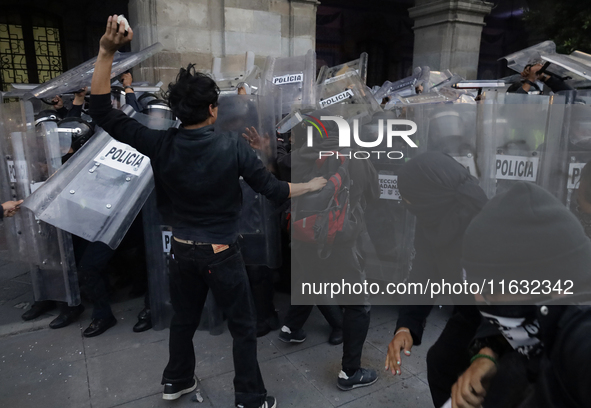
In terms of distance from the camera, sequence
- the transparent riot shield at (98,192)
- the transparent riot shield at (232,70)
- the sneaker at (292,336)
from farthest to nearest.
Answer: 1. the transparent riot shield at (232,70)
2. the sneaker at (292,336)
3. the transparent riot shield at (98,192)

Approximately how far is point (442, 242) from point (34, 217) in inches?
132

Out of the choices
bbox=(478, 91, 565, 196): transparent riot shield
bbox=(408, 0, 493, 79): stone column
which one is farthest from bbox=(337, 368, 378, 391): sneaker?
bbox=(408, 0, 493, 79): stone column

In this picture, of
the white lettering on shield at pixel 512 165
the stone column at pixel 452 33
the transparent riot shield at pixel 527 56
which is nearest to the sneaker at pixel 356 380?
the white lettering on shield at pixel 512 165

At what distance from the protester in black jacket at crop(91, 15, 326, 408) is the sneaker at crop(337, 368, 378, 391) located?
0.55m

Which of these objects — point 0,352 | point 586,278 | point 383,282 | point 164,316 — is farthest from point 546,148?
point 0,352

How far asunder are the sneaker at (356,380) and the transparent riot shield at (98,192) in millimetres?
1917

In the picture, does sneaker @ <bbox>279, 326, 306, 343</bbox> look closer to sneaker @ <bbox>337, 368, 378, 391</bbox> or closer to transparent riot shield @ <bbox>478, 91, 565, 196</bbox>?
sneaker @ <bbox>337, 368, 378, 391</bbox>

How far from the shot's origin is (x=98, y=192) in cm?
330

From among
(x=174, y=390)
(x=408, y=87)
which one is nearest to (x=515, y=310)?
(x=174, y=390)

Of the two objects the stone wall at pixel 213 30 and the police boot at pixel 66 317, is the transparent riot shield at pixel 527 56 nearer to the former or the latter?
the stone wall at pixel 213 30

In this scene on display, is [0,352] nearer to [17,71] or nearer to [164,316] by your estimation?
[164,316]

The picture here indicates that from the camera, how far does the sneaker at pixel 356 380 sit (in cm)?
294

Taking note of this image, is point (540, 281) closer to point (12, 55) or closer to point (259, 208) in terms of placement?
point (259, 208)

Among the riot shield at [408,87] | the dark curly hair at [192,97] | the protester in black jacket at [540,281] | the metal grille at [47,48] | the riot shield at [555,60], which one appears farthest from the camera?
the metal grille at [47,48]
